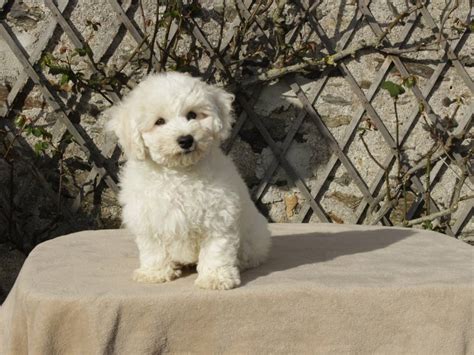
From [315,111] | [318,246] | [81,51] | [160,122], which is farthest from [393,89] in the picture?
[160,122]

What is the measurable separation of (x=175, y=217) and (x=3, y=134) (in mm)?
2240

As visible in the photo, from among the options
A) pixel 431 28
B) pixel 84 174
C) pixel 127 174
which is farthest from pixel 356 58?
pixel 127 174

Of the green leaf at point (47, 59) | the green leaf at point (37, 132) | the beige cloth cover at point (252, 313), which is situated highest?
the green leaf at point (47, 59)

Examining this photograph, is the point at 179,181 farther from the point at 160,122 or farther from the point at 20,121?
the point at 20,121

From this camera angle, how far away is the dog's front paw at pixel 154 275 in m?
2.60

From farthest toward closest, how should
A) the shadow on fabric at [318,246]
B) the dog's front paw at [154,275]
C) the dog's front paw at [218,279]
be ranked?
the shadow on fabric at [318,246] < the dog's front paw at [154,275] < the dog's front paw at [218,279]

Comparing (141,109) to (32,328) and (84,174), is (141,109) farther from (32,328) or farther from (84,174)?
(84,174)

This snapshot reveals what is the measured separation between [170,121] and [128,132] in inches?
6.5

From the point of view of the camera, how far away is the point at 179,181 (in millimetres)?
2543

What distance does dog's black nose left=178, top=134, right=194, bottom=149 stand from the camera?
2.37m

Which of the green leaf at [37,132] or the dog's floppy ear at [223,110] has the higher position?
the dog's floppy ear at [223,110]

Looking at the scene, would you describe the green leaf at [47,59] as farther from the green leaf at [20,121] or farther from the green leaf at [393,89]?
the green leaf at [393,89]

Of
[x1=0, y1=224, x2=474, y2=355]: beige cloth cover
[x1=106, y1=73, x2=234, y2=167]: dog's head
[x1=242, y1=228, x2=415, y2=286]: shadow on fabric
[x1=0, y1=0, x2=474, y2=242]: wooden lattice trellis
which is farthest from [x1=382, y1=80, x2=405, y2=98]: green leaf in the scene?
[x1=106, y1=73, x2=234, y2=167]: dog's head

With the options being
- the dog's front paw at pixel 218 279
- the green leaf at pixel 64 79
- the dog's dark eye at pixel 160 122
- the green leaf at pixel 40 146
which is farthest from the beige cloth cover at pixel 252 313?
the green leaf at pixel 64 79
